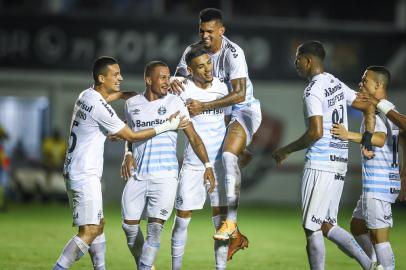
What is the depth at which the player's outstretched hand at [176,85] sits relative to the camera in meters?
11.3

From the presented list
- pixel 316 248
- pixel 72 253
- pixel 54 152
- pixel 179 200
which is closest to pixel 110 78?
pixel 179 200

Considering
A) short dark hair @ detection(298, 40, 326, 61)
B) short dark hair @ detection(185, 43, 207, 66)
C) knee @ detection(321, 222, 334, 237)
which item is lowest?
knee @ detection(321, 222, 334, 237)

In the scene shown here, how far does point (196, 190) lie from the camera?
11273 mm

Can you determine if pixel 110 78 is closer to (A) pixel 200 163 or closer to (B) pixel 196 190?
(A) pixel 200 163

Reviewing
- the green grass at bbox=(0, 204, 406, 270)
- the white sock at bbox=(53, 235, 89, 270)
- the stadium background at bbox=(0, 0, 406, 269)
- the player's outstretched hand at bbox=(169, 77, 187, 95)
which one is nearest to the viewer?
the white sock at bbox=(53, 235, 89, 270)

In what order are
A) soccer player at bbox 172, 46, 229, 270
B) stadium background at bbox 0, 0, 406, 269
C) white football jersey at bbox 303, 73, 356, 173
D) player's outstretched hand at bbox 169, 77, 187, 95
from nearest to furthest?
white football jersey at bbox 303, 73, 356, 173 → soccer player at bbox 172, 46, 229, 270 → player's outstretched hand at bbox 169, 77, 187, 95 → stadium background at bbox 0, 0, 406, 269

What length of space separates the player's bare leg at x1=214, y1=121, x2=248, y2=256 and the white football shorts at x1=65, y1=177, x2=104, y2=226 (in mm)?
1455

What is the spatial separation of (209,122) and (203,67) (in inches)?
27.7

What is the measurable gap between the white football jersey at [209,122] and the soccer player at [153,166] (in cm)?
40

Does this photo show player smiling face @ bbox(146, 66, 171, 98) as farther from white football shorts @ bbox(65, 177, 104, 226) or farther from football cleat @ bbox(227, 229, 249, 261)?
football cleat @ bbox(227, 229, 249, 261)

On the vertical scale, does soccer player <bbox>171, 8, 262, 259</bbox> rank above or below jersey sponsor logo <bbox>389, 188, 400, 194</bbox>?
above

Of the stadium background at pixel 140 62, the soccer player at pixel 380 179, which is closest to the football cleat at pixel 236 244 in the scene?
the soccer player at pixel 380 179

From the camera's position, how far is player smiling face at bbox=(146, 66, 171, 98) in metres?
10.9

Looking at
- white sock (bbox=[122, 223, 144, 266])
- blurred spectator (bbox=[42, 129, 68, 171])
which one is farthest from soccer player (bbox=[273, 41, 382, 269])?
blurred spectator (bbox=[42, 129, 68, 171])
